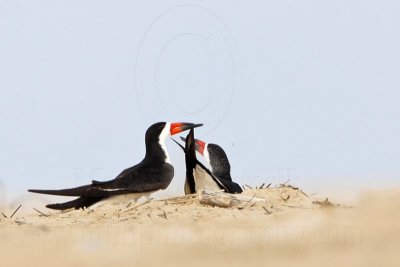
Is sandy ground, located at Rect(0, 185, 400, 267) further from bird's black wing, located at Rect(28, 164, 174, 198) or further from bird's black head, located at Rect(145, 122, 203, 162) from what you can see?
bird's black head, located at Rect(145, 122, 203, 162)

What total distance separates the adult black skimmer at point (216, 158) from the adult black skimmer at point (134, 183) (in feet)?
2.47

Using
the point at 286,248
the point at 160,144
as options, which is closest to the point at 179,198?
the point at 160,144

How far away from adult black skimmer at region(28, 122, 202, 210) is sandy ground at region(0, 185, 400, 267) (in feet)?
1.20

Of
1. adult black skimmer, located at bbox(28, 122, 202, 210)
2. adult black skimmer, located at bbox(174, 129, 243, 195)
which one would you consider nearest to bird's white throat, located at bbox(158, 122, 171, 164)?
adult black skimmer, located at bbox(28, 122, 202, 210)

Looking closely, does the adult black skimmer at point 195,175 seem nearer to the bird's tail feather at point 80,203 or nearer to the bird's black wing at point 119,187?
the bird's black wing at point 119,187

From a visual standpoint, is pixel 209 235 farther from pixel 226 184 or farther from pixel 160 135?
pixel 160 135

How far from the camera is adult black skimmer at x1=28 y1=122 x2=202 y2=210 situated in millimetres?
12117

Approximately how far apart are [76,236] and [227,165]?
13.7 ft

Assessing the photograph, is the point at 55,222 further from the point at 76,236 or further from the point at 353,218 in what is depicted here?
the point at 353,218

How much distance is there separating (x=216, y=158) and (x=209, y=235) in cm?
412

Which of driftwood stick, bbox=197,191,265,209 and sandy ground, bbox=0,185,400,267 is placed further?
driftwood stick, bbox=197,191,265,209

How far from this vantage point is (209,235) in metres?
9.70

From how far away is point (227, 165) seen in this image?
540 inches

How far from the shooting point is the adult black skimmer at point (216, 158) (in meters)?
13.7
